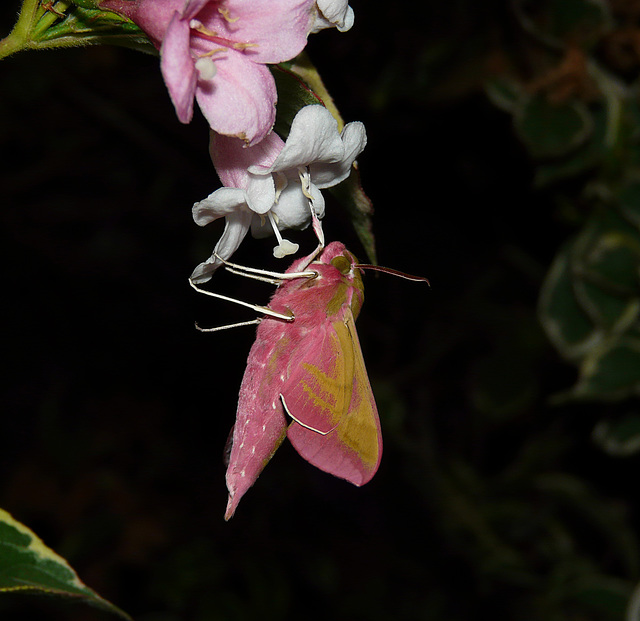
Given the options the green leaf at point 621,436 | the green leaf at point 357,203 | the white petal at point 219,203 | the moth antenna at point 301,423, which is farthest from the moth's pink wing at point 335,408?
the green leaf at point 621,436

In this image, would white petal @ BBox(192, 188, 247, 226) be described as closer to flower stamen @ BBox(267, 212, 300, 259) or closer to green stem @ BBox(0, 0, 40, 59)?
flower stamen @ BBox(267, 212, 300, 259)

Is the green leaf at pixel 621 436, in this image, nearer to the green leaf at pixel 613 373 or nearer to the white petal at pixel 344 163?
the green leaf at pixel 613 373

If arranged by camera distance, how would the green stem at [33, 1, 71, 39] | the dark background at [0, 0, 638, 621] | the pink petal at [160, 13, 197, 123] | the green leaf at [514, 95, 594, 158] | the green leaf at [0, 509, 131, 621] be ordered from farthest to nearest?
the dark background at [0, 0, 638, 621]
the green leaf at [514, 95, 594, 158]
the green leaf at [0, 509, 131, 621]
the green stem at [33, 1, 71, 39]
the pink petal at [160, 13, 197, 123]

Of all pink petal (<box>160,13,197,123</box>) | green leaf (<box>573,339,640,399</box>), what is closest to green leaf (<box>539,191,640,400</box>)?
green leaf (<box>573,339,640,399</box>)

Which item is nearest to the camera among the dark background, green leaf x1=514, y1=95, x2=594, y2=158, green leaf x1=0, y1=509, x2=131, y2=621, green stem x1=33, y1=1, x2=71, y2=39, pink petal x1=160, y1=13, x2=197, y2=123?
pink petal x1=160, y1=13, x2=197, y2=123

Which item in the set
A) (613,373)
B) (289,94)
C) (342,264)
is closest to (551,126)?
(613,373)

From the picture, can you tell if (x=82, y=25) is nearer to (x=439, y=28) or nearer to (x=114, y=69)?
(x=439, y=28)

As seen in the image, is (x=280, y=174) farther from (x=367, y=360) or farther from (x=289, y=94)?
(x=367, y=360)
